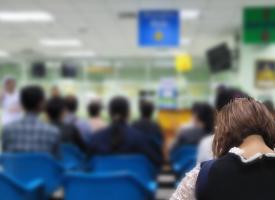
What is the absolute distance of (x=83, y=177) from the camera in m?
2.36

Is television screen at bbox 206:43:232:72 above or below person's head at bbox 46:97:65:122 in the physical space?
above

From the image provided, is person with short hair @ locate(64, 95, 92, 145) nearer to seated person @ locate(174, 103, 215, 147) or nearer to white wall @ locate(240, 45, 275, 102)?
seated person @ locate(174, 103, 215, 147)

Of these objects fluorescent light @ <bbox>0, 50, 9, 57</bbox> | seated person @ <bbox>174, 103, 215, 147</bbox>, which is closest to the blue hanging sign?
seated person @ <bbox>174, 103, 215, 147</bbox>

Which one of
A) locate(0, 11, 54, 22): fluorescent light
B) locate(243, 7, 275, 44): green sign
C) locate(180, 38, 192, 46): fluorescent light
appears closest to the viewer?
locate(243, 7, 275, 44): green sign

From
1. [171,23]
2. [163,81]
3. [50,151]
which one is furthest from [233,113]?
[163,81]

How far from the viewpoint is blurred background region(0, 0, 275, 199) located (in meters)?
7.40

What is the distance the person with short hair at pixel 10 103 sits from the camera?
7.32m

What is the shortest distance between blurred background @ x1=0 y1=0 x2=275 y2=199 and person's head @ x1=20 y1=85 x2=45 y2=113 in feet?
4.12

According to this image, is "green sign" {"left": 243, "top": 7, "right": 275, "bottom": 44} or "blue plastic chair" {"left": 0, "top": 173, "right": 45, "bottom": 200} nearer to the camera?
"blue plastic chair" {"left": 0, "top": 173, "right": 45, "bottom": 200}

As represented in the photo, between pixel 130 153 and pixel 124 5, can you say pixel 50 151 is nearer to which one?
pixel 130 153

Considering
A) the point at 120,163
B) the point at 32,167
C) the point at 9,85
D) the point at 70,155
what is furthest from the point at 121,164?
the point at 9,85

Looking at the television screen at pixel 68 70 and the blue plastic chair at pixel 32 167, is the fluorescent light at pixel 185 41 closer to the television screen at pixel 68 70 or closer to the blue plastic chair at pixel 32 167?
the television screen at pixel 68 70

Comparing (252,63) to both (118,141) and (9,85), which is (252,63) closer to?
(9,85)

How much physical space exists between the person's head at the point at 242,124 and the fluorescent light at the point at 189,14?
21.8ft
